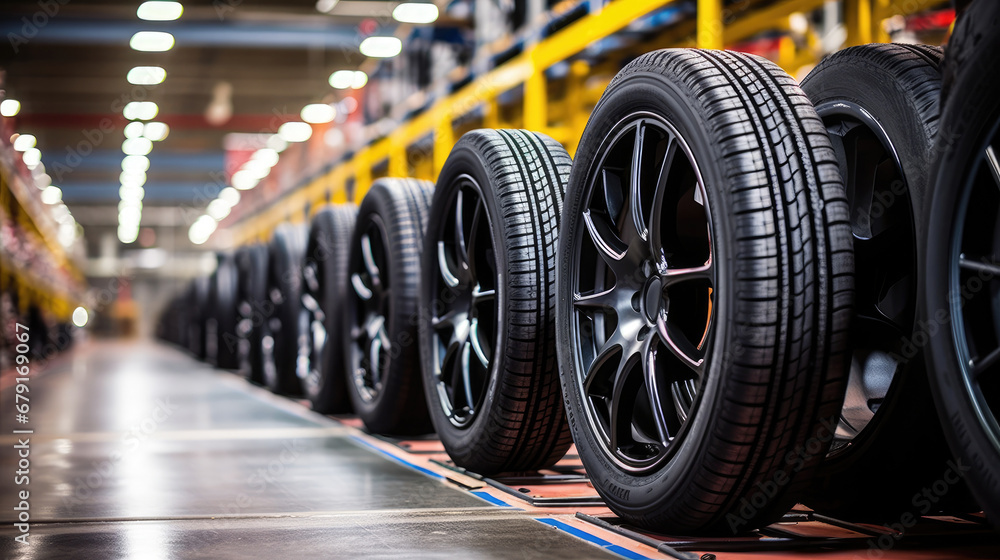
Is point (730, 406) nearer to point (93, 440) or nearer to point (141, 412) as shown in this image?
point (93, 440)

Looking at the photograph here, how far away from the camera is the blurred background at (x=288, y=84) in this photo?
5.71 meters

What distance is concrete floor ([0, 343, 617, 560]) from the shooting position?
2.55 meters

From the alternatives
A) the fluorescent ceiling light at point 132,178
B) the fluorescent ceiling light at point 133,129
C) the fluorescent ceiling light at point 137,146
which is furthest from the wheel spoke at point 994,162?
the fluorescent ceiling light at point 132,178

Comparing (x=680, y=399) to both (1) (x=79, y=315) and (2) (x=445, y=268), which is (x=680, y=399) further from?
(1) (x=79, y=315)

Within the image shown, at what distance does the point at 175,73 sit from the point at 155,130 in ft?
15.3

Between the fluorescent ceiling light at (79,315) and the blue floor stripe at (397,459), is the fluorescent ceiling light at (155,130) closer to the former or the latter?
the fluorescent ceiling light at (79,315)

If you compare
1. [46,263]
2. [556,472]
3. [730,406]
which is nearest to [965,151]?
[730,406]

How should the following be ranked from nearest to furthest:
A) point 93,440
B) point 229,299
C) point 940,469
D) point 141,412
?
1. point 940,469
2. point 93,440
3. point 141,412
4. point 229,299

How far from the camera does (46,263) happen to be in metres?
21.1

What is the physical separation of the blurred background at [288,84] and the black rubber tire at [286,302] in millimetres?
1303

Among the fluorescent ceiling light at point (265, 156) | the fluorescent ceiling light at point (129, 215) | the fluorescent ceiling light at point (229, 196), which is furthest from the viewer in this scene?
the fluorescent ceiling light at point (129, 215)

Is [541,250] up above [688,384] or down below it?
above

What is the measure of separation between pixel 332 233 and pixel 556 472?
2931mm

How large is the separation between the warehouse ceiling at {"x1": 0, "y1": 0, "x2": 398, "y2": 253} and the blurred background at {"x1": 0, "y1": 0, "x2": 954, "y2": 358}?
1.9 inches
